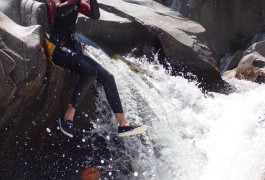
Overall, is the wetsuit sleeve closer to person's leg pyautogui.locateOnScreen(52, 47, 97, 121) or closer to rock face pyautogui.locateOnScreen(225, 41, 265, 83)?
person's leg pyautogui.locateOnScreen(52, 47, 97, 121)

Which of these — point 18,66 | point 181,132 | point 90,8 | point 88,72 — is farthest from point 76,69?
point 181,132

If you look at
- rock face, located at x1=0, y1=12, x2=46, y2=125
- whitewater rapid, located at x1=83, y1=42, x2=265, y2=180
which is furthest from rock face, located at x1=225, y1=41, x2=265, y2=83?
rock face, located at x1=0, y1=12, x2=46, y2=125

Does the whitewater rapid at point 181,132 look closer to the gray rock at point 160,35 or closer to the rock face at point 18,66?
the gray rock at point 160,35

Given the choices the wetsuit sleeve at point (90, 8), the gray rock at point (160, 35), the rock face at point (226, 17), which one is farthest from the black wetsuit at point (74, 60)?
the rock face at point (226, 17)

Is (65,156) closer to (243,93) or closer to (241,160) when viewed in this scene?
(241,160)

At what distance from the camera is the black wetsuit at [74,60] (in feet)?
14.9

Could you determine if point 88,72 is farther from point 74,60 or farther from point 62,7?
point 62,7

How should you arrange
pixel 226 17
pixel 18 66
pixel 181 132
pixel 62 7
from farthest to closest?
1. pixel 226 17
2. pixel 181 132
3. pixel 62 7
4. pixel 18 66

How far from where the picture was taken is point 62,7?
14.7 feet

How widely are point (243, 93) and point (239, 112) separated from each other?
1235 mm

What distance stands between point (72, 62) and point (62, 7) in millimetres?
608

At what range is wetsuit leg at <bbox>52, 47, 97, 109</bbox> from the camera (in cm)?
452

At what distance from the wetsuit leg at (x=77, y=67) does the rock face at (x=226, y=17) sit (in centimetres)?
879

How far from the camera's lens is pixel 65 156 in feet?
16.7
